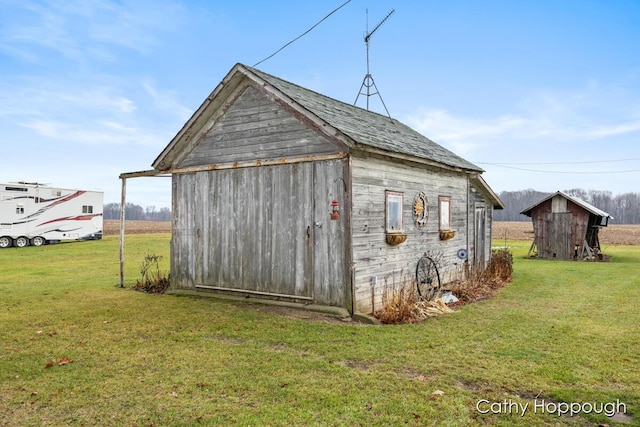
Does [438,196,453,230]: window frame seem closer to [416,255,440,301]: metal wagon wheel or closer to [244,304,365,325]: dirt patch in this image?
[416,255,440,301]: metal wagon wheel

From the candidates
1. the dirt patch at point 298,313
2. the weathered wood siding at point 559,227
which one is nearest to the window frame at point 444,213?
the dirt patch at point 298,313

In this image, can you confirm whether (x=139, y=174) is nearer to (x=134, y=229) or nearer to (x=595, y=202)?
(x=134, y=229)

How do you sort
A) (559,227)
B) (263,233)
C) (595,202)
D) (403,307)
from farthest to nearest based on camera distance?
1. (595,202)
2. (559,227)
3. (263,233)
4. (403,307)

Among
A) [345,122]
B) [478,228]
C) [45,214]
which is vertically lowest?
[478,228]

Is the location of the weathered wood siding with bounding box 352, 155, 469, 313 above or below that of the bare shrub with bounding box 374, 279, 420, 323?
above

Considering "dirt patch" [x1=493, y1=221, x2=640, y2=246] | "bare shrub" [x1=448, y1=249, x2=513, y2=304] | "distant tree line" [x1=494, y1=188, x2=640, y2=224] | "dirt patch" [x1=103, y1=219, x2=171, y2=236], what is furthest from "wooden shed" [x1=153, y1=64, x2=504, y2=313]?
"distant tree line" [x1=494, y1=188, x2=640, y2=224]

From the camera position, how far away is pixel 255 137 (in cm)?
1062

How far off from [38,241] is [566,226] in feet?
106

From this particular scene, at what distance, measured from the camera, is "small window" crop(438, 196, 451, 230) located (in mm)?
12626

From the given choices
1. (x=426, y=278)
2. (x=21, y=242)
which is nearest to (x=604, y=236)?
(x=426, y=278)

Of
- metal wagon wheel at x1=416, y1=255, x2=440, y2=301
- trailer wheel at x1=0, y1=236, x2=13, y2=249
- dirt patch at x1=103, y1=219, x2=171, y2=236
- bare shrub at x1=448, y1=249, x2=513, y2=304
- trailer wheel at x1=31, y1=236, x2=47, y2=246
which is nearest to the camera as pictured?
metal wagon wheel at x1=416, y1=255, x2=440, y2=301

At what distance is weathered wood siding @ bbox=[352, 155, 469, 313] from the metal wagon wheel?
21cm

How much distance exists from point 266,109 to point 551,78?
17499mm

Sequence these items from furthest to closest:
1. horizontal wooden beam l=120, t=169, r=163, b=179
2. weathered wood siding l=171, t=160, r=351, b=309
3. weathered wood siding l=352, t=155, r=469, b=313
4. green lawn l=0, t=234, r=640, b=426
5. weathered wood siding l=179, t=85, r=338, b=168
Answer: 1. horizontal wooden beam l=120, t=169, r=163, b=179
2. weathered wood siding l=179, t=85, r=338, b=168
3. weathered wood siding l=171, t=160, r=351, b=309
4. weathered wood siding l=352, t=155, r=469, b=313
5. green lawn l=0, t=234, r=640, b=426
